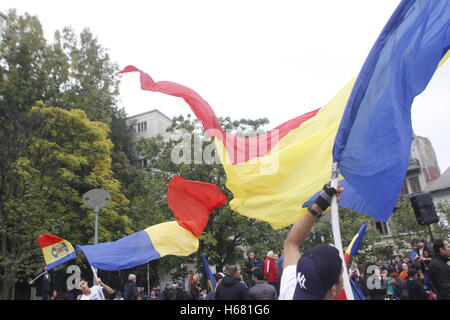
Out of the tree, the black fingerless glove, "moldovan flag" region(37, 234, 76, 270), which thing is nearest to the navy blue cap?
the black fingerless glove

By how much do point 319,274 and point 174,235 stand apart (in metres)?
6.24

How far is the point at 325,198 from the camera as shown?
2715 millimetres

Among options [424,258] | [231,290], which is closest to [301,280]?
[231,290]

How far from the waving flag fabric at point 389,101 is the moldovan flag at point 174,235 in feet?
13.9

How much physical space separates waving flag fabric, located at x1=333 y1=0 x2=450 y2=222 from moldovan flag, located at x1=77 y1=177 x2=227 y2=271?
13.9 feet

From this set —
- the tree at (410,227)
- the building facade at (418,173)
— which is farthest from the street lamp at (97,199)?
the building facade at (418,173)

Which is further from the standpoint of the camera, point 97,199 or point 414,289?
point 97,199

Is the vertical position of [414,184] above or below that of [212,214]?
above

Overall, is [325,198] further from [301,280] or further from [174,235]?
[174,235]

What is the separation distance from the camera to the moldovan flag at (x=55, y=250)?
921 centimetres

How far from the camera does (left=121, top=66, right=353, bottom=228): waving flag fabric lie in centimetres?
487

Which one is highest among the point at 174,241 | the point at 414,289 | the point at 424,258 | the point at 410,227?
the point at 410,227

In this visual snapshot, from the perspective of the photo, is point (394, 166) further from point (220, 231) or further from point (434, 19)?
point (220, 231)

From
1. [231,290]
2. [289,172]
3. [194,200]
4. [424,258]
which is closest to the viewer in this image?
[289,172]
